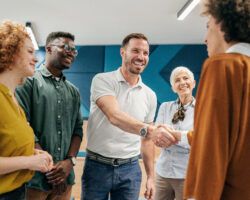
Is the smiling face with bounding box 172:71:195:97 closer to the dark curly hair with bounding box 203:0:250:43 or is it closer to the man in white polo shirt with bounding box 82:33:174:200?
the man in white polo shirt with bounding box 82:33:174:200

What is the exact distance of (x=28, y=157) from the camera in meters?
1.59

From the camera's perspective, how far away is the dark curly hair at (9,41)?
5.56 ft

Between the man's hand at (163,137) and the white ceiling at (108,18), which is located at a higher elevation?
the white ceiling at (108,18)

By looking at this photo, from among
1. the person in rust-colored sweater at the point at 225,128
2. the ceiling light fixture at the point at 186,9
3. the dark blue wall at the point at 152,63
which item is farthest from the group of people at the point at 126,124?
the dark blue wall at the point at 152,63

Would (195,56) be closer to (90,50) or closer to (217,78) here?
(90,50)

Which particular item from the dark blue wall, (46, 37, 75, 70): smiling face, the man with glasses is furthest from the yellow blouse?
the dark blue wall

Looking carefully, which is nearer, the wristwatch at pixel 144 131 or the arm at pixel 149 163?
the wristwatch at pixel 144 131

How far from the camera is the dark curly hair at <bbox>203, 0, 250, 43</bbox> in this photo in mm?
1119

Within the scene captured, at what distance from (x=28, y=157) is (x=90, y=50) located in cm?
564

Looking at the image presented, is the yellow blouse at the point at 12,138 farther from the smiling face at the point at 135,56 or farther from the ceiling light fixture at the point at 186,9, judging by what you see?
the ceiling light fixture at the point at 186,9

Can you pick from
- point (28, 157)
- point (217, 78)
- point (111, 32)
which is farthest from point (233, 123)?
point (111, 32)

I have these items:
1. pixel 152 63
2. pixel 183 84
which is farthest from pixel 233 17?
pixel 152 63

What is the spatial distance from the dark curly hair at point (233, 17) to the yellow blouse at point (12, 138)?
106cm

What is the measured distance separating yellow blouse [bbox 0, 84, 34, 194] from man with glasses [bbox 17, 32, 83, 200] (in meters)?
0.33
